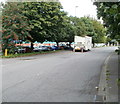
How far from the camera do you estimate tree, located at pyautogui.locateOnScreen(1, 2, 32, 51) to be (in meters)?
20.0

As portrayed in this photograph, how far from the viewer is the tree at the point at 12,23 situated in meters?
20.0

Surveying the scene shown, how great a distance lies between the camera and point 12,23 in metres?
20.4

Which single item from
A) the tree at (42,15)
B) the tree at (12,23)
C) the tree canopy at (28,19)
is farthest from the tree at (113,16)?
the tree at (42,15)

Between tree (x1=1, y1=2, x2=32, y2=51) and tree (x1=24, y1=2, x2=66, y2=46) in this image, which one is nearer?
tree (x1=1, y1=2, x2=32, y2=51)

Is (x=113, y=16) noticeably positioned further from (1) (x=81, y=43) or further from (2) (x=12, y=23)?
(1) (x=81, y=43)

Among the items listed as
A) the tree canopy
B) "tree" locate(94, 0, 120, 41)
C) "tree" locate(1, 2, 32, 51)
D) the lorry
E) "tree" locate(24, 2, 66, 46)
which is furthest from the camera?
the lorry

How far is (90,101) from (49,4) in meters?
19.9

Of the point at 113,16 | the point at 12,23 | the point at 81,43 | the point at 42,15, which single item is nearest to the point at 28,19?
the point at 42,15

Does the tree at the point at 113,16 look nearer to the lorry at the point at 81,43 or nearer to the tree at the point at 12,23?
the tree at the point at 12,23

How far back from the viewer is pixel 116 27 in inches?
177

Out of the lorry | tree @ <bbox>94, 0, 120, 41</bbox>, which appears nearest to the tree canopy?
the lorry

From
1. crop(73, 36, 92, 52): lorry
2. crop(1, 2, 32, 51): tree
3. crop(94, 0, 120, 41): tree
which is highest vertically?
crop(1, 2, 32, 51): tree

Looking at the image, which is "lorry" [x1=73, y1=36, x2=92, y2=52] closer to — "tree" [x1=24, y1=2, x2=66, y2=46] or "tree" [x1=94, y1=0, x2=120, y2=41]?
"tree" [x1=24, y1=2, x2=66, y2=46]

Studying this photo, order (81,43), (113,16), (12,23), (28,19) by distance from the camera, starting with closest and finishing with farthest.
→ 1. (113,16)
2. (12,23)
3. (28,19)
4. (81,43)
